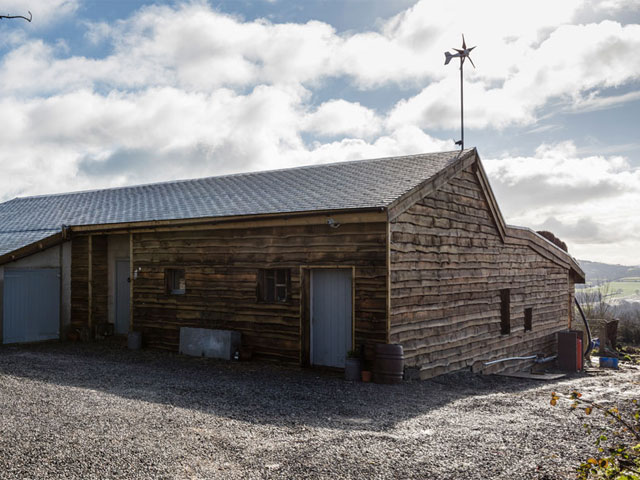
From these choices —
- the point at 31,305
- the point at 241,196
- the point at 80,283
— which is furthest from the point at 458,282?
the point at 31,305

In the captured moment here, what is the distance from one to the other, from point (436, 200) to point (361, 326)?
339 cm

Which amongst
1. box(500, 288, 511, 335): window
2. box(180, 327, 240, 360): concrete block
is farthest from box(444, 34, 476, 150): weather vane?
box(180, 327, 240, 360): concrete block

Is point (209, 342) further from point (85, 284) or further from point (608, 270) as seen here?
point (608, 270)

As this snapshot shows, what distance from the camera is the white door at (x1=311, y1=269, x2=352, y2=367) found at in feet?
37.2

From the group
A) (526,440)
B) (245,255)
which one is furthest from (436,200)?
(526,440)

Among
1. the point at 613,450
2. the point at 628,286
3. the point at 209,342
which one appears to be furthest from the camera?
the point at 628,286

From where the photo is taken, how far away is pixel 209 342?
12.8m

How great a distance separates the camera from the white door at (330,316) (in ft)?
37.2

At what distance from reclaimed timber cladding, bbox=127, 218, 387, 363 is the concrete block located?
0.23m

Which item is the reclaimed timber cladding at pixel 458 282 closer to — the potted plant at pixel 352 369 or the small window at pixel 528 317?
the small window at pixel 528 317

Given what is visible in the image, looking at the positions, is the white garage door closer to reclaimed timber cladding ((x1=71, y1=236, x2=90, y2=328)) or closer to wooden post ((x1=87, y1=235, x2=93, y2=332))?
reclaimed timber cladding ((x1=71, y1=236, x2=90, y2=328))

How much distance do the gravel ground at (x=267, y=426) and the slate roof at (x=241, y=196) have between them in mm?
3584

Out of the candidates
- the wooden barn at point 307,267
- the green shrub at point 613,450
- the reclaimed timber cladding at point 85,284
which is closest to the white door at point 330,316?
the wooden barn at point 307,267

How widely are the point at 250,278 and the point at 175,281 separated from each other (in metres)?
2.71
